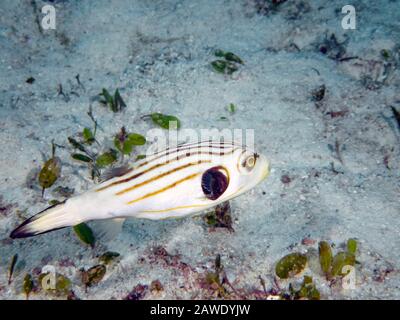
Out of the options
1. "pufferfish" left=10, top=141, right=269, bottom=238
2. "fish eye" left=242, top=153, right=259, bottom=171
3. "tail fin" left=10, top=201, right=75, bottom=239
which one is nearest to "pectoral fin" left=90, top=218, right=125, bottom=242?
"pufferfish" left=10, top=141, right=269, bottom=238

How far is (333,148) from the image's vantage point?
386cm

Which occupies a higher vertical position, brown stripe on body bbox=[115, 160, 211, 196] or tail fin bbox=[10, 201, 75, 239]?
brown stripe on body bbox=[115, 160, 211, 196]

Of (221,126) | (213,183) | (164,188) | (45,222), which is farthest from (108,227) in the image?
(221,126)

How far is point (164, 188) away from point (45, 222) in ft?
2.73

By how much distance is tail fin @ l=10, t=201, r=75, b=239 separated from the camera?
7.88 feet

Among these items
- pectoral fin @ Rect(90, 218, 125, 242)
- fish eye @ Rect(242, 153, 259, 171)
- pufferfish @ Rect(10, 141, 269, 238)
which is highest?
fish eye @ Rect(242, 153, 259, 171)

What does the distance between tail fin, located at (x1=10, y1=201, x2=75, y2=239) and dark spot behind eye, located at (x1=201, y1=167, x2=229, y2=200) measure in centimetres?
92

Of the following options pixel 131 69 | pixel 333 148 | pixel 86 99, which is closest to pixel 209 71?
pixel 131 69

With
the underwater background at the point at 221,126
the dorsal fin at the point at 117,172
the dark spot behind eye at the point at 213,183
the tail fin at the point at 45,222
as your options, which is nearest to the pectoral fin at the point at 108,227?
the tail fin at the point at 45,222

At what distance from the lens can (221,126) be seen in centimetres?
417

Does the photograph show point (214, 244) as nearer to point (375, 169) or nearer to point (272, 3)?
point (375, 169)

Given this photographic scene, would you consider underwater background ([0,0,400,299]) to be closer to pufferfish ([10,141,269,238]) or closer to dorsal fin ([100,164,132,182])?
pufferfish ([10,141,269,238])

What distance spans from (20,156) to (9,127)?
0.50m

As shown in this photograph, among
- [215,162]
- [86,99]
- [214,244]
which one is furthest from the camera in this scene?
[86,99]
